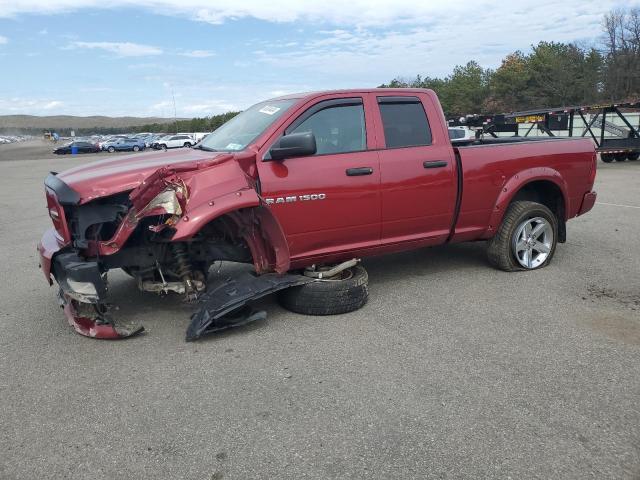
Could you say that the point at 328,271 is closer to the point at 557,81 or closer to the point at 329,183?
the point at 329,183

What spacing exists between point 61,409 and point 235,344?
132cm

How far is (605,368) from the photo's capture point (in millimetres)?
3680

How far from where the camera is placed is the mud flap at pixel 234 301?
14.1 ft

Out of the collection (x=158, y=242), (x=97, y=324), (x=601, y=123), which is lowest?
(x=97, y=324)

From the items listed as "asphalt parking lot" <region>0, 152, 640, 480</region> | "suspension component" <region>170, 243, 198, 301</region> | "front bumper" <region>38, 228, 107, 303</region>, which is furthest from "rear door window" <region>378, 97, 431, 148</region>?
"front bumper" <region>38, 228, 107, 303</region>

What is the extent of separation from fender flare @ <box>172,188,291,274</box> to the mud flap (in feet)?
0.47

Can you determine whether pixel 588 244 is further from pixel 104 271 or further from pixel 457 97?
pixel 457 97

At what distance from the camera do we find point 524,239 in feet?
19.4

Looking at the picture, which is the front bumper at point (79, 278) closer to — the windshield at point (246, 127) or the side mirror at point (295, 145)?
the windshield at point (246, 127)

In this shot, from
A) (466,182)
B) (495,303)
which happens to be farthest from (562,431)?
(466,182)

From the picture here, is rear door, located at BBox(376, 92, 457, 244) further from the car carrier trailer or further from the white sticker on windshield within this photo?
the car carrier trailer

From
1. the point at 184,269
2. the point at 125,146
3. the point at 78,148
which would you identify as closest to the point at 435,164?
the point at 184,269

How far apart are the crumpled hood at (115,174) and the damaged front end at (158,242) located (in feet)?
0.21

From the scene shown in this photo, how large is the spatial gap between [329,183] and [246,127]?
3.48 ft
